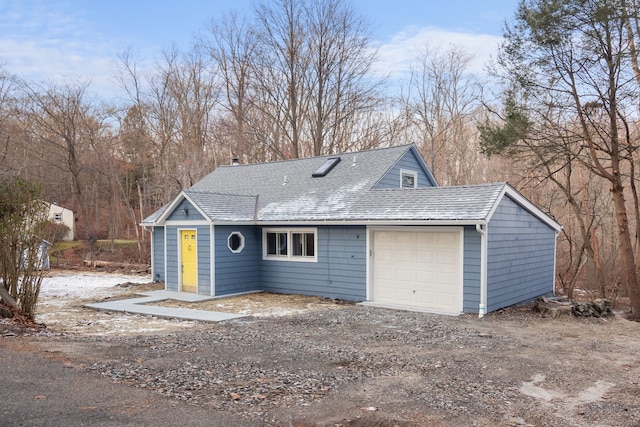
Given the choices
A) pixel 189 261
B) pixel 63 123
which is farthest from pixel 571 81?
pixel 63 123

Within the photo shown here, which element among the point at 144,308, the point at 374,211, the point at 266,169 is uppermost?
the point at 266,169

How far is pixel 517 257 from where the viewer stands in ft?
40.5

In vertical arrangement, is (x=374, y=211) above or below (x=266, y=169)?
below

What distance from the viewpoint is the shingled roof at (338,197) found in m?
11.5

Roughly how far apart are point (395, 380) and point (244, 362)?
6.53 feet

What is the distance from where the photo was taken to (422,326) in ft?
31.5

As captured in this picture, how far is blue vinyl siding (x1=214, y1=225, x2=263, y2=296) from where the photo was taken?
45.1 ft

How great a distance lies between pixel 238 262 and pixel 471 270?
6.46 m

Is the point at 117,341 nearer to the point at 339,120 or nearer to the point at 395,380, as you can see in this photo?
the point at 395,380

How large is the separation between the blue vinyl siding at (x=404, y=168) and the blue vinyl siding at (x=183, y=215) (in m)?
Answer: 5.03

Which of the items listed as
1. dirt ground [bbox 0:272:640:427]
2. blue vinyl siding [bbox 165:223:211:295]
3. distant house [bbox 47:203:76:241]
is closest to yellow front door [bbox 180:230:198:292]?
blue vinyl siding [bbox 165:223:211:295]

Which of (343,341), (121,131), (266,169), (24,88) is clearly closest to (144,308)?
(343,341)

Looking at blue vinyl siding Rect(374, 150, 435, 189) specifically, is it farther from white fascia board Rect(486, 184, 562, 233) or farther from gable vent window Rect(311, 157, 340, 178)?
white fascia board Rect(486, 184, 562, 233)

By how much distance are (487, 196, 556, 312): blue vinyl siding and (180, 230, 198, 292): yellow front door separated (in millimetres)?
7790
